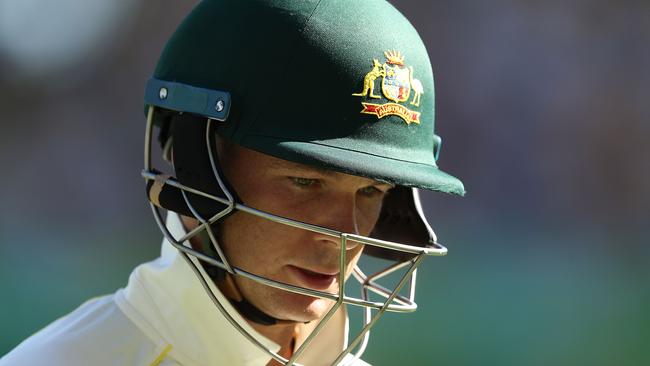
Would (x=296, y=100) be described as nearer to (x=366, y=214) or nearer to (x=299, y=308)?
(x=366, y=214)

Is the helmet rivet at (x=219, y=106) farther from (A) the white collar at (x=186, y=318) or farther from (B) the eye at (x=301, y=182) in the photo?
(A) the white collar at (x=186, y=318)

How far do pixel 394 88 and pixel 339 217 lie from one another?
283 mm

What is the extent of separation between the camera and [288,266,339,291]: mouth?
6.21ft

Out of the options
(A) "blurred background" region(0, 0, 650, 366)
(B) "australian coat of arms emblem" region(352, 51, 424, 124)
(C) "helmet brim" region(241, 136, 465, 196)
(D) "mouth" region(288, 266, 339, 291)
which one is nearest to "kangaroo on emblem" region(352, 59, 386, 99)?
(B) "australian coat of arms emblem" region(352, 51, 424, 124)

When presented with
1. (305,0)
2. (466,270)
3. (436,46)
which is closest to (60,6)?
(436,46)

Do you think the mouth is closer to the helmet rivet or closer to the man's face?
the man's face

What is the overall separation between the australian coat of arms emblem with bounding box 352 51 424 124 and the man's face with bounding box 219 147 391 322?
146 millimetres

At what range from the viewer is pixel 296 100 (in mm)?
1889

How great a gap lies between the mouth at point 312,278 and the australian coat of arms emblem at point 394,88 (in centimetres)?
33

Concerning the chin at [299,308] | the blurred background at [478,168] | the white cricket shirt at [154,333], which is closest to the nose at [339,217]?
the chin at [299,308]

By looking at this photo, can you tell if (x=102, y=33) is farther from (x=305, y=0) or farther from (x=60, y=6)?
(x=305, y=0)

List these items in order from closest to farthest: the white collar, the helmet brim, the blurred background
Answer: the helmet brim, the white collar, the blurred background

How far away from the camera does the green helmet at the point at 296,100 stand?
187 centimetres

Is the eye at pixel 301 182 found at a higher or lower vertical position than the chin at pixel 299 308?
higher
